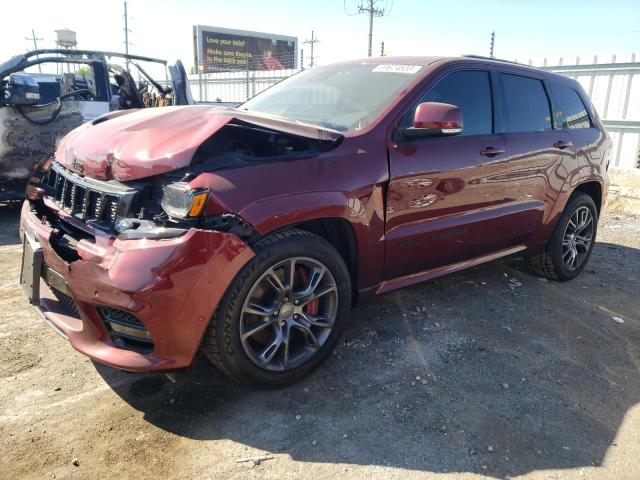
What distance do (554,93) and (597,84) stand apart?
18.2 ft

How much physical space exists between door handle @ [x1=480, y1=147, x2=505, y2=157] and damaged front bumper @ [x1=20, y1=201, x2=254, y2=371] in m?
1.93

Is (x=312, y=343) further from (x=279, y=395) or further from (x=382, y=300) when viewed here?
(x=382, y=300)

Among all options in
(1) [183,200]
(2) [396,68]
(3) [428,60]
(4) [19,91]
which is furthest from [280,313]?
(4) [19,91]

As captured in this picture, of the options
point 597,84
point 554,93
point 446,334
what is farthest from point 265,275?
point 597,84

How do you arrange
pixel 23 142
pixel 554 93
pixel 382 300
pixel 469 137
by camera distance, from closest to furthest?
pixel 469 137, pixel 382 300, pixel 554 93, pixel 23 142

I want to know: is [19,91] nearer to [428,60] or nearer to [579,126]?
[428,60]

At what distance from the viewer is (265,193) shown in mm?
2473

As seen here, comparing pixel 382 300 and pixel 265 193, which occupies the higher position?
pixel 265 193

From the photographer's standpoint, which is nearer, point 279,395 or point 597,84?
point 279,395

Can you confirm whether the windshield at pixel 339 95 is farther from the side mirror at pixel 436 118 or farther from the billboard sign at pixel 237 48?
the billboard sign at pixel 237 48

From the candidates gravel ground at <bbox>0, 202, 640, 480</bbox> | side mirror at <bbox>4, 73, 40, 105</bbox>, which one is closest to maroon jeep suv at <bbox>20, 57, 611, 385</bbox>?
gravel ground at <bbox>0, 202, 640, 480</bbox>

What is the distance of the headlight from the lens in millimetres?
2318

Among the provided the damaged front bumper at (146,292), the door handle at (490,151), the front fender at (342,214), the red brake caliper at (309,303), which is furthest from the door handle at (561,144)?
the damaged front bumper at (146,292)

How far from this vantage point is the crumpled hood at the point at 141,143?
96.4 inches
